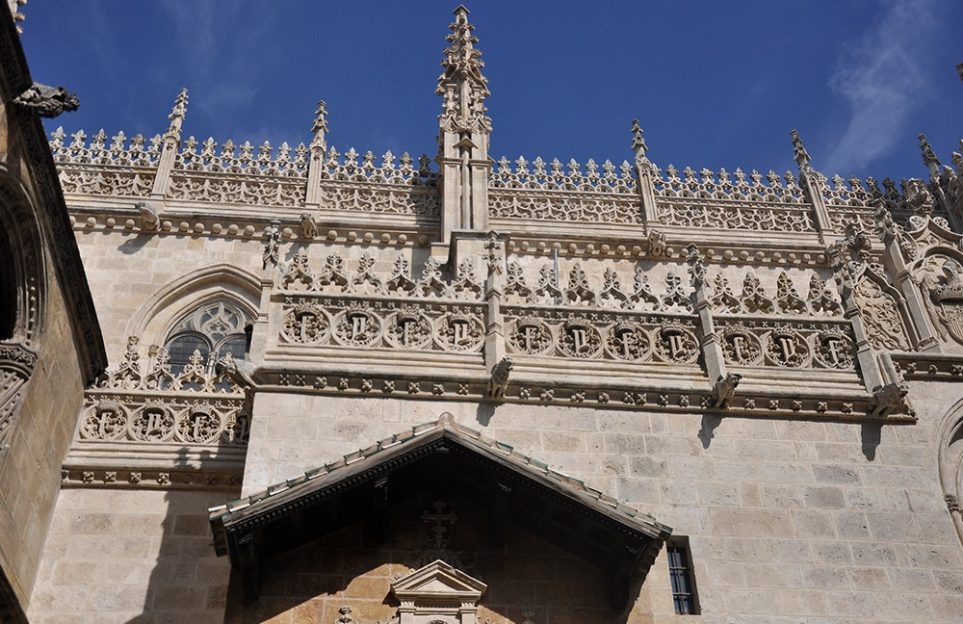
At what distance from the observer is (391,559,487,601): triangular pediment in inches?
384

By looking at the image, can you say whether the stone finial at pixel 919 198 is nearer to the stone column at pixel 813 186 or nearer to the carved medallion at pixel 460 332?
the stone column at pixel 813 186

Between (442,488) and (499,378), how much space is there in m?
1.36

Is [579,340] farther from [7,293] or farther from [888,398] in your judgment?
[7,293]

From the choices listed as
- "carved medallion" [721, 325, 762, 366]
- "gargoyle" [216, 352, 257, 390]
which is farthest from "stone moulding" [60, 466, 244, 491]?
"carved medallion" [721, 325, 762, 366]

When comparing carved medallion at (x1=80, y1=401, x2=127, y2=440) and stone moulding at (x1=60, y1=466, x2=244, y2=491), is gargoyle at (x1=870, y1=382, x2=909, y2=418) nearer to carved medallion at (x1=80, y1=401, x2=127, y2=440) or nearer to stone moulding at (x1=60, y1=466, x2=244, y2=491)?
stone moulding at (x1=60, y1=466, x2=244, y2=491)

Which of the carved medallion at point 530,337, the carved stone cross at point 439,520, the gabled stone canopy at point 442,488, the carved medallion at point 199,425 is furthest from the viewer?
the carved medallion at point 199,425

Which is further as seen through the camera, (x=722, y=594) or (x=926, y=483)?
(x=926, y=483)

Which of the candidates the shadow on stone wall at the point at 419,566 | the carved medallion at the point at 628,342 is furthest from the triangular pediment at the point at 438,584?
the carved medallion at the point at 628,342

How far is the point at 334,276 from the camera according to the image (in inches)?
479

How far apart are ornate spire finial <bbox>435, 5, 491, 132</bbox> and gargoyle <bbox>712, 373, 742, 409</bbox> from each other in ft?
32.7

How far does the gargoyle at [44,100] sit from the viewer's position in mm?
10516

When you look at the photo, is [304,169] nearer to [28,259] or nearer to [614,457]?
[28,259]

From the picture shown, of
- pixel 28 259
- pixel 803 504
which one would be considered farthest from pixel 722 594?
pixel 28 259

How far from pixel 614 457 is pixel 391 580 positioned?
8.96 ft
